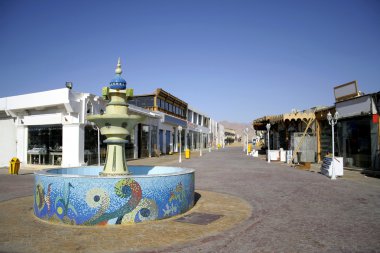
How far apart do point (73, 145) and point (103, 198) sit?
16.0m

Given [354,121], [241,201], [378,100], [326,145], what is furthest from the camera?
[326,145]

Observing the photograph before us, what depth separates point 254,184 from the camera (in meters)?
13.5

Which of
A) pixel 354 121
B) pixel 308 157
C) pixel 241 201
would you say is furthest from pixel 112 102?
pixel 308 157

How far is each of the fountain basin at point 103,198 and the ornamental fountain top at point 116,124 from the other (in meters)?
1.46

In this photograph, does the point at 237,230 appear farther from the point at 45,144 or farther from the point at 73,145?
the point at 45,144

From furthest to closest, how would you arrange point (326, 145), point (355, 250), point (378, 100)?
point (326, 145)
point (378, 100)
point (355, 250)

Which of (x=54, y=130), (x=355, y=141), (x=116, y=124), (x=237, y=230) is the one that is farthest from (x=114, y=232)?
(x=355, y=141)

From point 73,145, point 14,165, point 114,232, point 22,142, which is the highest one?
point 22,142

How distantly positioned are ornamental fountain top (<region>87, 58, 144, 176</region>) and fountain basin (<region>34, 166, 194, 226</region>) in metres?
1.46

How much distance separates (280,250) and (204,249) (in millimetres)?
1347

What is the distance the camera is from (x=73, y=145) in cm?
2155

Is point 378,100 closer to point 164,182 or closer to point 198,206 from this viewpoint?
point 198,206

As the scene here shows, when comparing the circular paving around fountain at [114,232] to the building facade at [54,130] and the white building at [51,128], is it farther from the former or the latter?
the white building at [51,128]

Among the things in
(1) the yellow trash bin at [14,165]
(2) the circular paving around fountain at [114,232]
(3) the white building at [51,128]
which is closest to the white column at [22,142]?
(3) the white building at [51,128]
